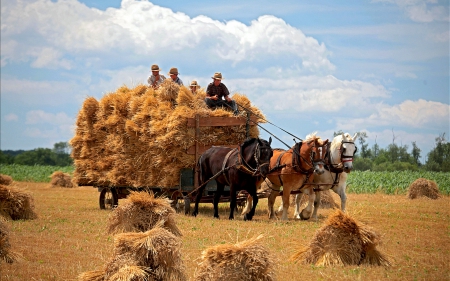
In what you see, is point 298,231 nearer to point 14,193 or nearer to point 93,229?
point 93,229

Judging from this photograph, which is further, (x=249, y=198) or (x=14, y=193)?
(x=249, y=198)

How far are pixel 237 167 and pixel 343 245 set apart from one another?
5.60 m

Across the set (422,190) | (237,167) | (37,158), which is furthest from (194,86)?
(37,158)

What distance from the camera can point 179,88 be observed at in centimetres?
1675

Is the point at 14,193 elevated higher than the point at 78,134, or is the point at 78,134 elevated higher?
the point at 78,134

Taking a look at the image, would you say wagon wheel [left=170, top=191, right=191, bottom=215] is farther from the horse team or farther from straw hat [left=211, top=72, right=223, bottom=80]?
straw hat [left=211, top=72, right=223, bottom=80]

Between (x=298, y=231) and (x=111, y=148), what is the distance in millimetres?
6868

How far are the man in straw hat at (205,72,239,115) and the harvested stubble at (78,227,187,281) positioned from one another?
8.84 metres

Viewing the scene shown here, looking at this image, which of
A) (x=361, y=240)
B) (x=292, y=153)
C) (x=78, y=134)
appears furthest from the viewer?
(x=78, y=134)

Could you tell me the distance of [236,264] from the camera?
740 centimetres

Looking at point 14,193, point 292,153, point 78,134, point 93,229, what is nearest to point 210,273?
point 93,229

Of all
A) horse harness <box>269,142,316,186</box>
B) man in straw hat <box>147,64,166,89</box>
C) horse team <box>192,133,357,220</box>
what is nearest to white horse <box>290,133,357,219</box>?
horse team <box>192,133,357,220</box>

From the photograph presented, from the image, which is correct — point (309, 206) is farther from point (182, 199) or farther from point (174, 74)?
point (174, 74)

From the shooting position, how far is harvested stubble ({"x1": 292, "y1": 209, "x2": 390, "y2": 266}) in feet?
31.8
